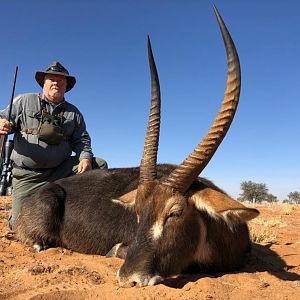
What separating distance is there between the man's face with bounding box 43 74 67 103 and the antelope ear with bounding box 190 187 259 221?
4356 millimetres

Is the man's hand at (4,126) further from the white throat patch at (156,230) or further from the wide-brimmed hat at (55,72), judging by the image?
the white throat patch at (156,230)

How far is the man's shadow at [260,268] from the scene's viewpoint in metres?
4.05

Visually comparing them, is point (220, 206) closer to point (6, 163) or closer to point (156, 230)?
point (156, 230)

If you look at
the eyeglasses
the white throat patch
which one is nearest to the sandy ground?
the white throat patch

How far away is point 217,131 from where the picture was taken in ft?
13.3

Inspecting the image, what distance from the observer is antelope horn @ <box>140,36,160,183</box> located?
446 centimetres

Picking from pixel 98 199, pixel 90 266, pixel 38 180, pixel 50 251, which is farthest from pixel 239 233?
pixel 38 180

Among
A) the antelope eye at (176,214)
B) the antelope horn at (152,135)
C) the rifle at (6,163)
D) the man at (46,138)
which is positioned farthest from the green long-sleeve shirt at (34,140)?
the antelope eye at (176,214)

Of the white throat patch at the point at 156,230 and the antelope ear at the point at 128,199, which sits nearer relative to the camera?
the white throat patch at the point at 156,230

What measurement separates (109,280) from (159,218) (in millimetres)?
835

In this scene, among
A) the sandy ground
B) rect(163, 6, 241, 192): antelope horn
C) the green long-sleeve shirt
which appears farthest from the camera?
the green long-sleeve shirt

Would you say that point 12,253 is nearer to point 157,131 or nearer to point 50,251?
point 50,251

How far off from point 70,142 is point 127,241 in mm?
3080

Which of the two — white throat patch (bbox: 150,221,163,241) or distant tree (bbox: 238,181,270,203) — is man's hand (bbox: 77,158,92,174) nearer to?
white throat patch (bbox: 150,221,163,241)
